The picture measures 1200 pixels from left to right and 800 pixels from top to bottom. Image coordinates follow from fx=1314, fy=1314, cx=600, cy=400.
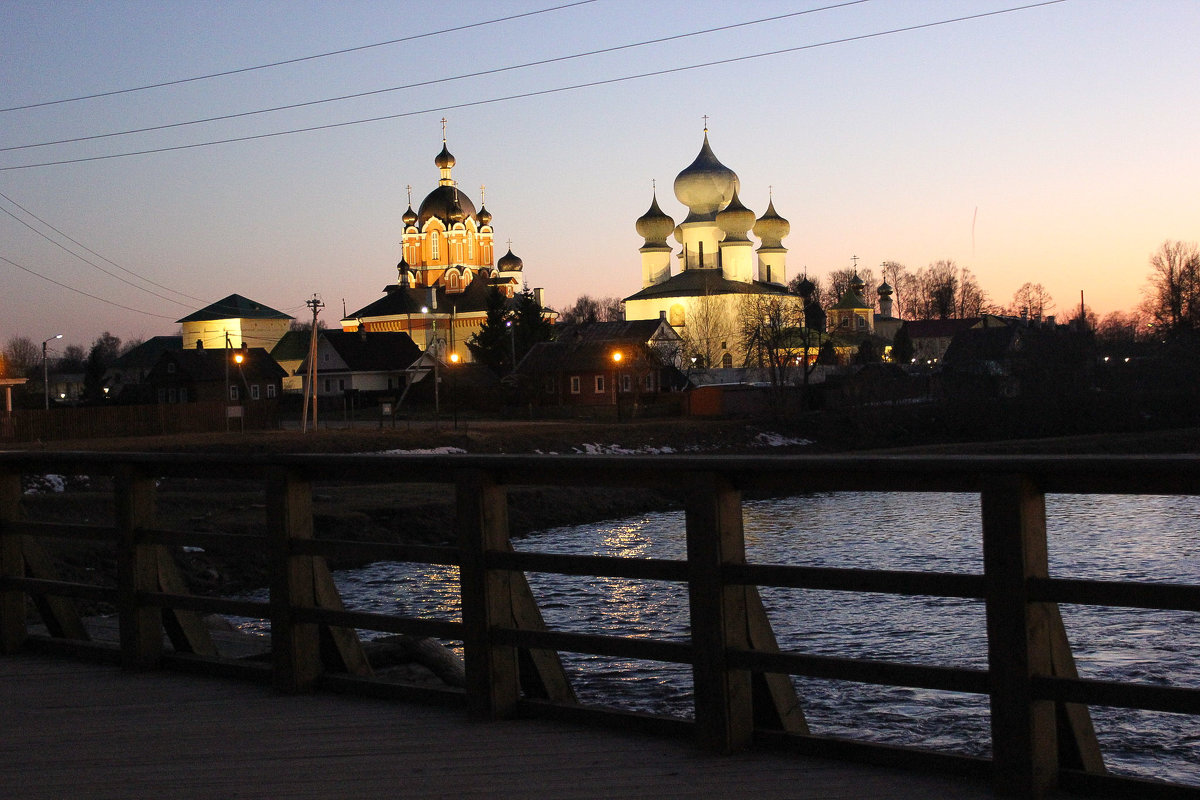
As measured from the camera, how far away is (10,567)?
7.25 meters

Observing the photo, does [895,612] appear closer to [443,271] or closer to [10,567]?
[10,567]

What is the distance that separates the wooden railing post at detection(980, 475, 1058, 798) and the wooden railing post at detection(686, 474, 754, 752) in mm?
941

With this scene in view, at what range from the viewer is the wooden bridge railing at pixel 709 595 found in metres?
4.05

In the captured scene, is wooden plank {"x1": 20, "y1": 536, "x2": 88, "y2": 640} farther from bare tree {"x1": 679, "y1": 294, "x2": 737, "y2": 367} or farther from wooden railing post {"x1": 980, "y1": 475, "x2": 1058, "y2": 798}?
bare tree {"x1": 679, "y1": 294, "x2": 737, "y2": 367}

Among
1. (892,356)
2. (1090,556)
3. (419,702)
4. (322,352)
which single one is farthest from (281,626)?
(892,356)

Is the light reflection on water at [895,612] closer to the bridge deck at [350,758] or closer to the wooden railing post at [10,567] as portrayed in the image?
the bridge deck at [350,758]

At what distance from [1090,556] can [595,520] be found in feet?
44.0

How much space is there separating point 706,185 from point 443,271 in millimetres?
37172

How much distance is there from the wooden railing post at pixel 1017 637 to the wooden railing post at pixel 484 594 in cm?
200

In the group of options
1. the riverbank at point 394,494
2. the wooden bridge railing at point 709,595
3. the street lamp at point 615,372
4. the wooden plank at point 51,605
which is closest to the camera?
the wooden bridge railing at point 709,595

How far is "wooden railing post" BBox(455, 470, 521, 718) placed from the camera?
529cm

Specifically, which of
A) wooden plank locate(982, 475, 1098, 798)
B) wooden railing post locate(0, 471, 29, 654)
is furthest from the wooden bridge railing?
wooden railing post locate(0, 471, 29, 654)

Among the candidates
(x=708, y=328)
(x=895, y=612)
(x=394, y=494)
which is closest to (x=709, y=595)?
(x=895, y=612)

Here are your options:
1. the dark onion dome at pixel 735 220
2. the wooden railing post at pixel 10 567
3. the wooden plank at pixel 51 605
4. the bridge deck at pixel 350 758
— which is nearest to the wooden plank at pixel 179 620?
the bridge deck at pixel 350 758
